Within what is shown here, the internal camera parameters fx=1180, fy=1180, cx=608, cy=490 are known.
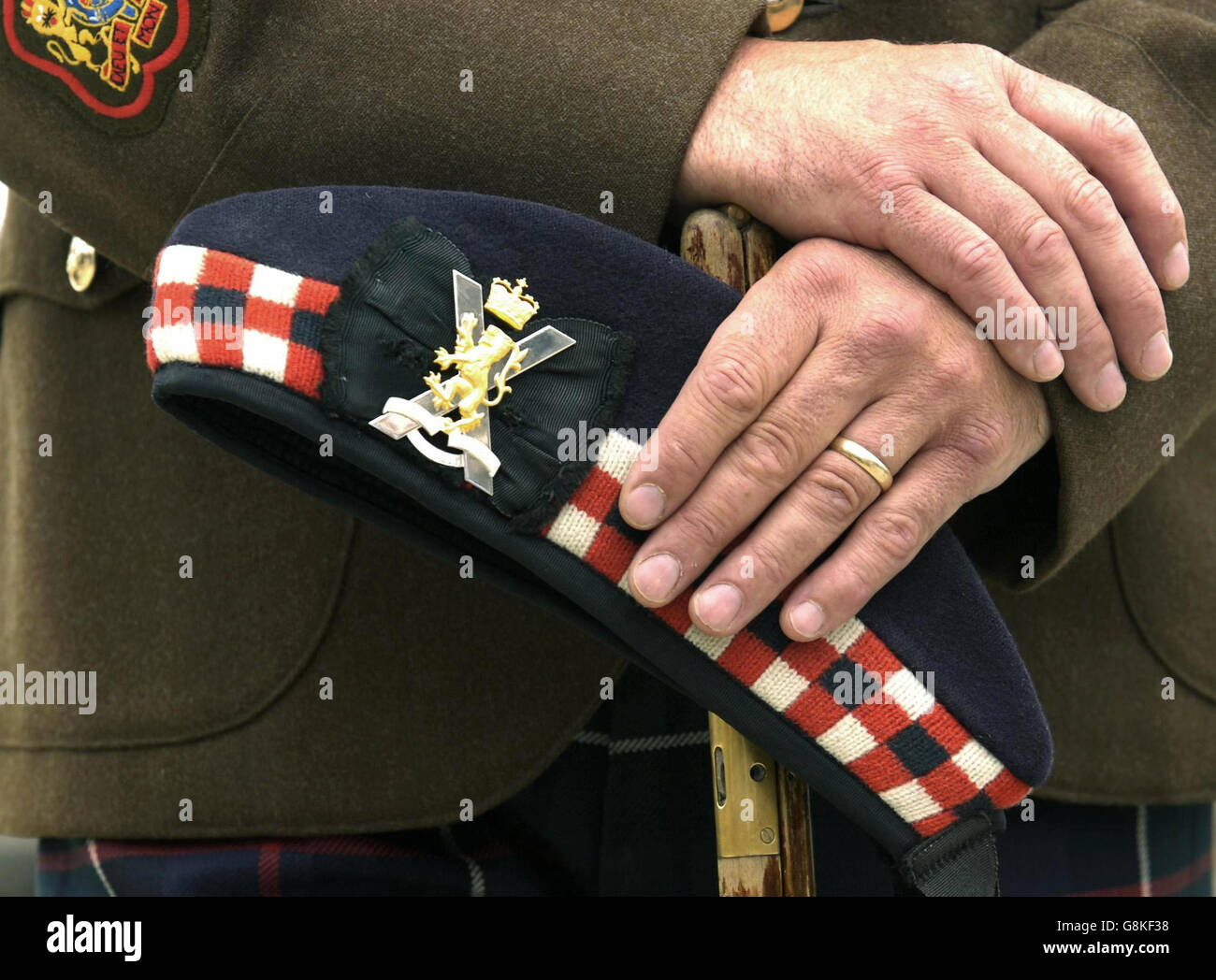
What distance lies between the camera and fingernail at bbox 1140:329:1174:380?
0.82 metres

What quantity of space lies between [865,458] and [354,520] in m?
0.47

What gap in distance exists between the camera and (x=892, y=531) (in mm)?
748

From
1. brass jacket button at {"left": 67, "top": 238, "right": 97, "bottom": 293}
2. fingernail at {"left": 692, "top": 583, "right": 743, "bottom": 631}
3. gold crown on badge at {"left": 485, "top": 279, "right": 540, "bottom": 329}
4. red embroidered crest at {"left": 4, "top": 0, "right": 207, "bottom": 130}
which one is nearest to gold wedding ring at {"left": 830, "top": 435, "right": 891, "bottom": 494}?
fingernail at {"left": 692, "top": 583, "right": 743, "bottom": 631}

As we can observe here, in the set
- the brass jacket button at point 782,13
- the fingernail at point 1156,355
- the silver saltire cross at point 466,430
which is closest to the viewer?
the silver saltire cross at point 466,430

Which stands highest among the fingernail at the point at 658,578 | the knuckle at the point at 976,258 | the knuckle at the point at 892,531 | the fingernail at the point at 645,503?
the knuckle at the point at 976,258

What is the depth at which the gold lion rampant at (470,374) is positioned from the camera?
28.2 inches

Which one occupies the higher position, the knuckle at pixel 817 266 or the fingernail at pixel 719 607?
the knuckle at pixel 817 266

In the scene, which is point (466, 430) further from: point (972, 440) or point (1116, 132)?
point (1116, 132)

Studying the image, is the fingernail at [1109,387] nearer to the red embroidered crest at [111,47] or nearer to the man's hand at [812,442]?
the man's hand at [812,442]

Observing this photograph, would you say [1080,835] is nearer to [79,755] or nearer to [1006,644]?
[1006,644]

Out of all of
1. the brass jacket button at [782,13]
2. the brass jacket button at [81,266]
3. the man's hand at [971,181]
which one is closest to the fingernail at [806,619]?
the man's hand at [971,181]

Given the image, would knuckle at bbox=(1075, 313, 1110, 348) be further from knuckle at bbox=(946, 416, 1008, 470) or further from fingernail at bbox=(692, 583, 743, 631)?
fingernail at bbox=(692, 583, 743, 631)

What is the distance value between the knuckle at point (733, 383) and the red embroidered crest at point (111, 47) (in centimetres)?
42

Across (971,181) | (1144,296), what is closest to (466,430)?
(971,181)
